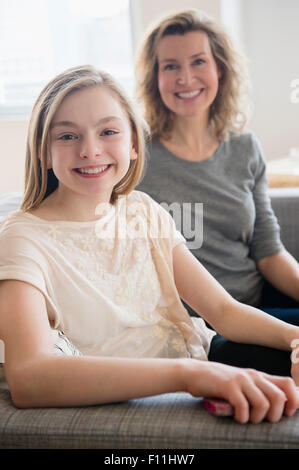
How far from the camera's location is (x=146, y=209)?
122cm

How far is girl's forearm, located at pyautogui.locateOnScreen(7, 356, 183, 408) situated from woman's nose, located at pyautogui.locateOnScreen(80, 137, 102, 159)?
362mm

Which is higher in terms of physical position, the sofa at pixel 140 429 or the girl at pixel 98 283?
the girl at pixel 98 283

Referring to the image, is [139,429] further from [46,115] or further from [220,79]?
[220,79]

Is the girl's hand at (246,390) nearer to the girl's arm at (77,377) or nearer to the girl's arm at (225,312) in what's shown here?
the girl's arm at (77,377)

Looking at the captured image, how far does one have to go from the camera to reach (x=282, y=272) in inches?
63.4

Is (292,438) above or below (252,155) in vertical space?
below

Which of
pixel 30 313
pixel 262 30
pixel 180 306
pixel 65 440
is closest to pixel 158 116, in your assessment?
pixel 180 306

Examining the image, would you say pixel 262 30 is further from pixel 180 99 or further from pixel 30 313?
pixel 30 313

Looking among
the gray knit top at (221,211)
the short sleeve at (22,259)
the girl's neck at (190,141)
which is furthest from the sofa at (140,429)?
the girl's neck at (190,141)

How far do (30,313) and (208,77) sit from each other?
38.2 inches

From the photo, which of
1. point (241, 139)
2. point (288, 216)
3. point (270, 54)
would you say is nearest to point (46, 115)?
point (241, 139)

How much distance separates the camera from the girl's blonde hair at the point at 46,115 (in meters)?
1.05

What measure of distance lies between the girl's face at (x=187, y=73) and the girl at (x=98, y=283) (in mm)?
456

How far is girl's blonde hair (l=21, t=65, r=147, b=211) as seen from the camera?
105cm
